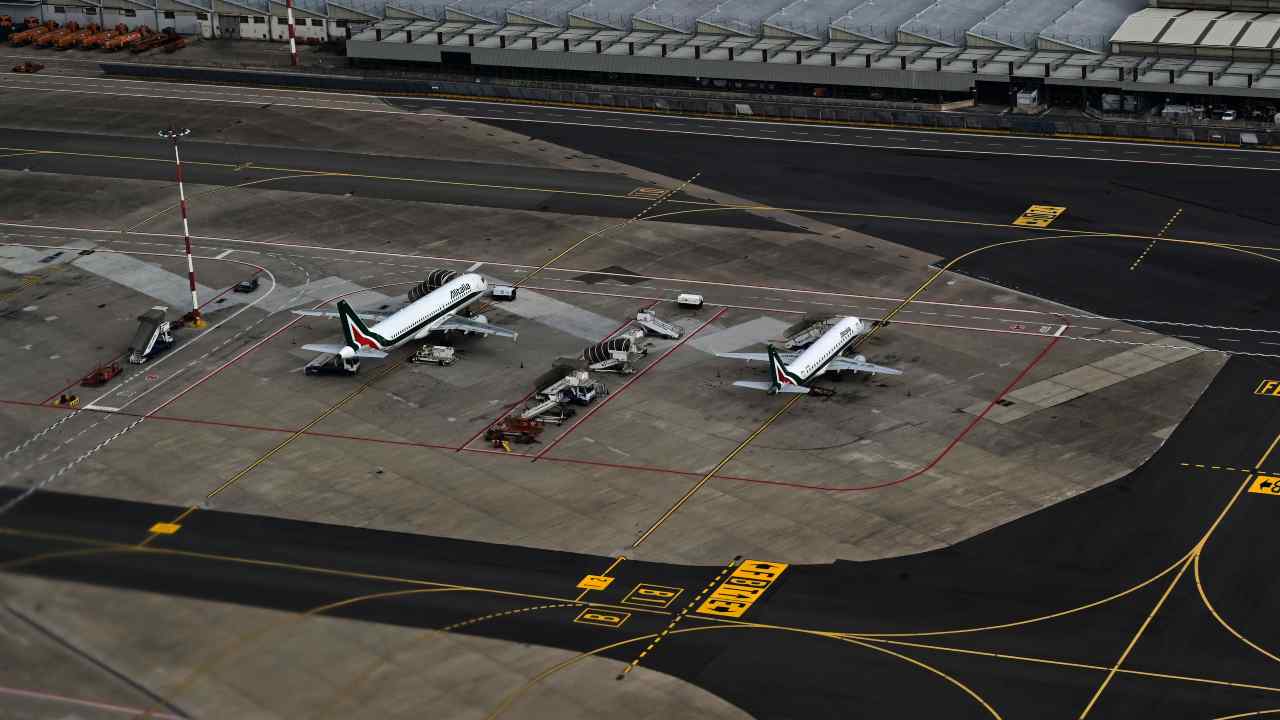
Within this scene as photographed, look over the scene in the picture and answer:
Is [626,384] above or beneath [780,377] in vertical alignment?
beneath

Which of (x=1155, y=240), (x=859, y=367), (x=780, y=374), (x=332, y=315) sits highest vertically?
(x=1155, y=240)

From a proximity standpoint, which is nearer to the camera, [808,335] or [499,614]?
[499,614]

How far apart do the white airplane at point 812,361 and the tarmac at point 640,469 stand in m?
1.73

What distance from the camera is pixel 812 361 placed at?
132 m

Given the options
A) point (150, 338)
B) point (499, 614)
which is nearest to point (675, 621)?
point (499, 614)

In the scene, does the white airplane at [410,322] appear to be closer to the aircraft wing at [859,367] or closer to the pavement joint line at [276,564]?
the aircraft wing at [859,367]

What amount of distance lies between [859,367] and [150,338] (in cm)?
5525

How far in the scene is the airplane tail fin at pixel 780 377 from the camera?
129 metres

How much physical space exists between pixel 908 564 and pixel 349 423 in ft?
142

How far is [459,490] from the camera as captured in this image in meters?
118

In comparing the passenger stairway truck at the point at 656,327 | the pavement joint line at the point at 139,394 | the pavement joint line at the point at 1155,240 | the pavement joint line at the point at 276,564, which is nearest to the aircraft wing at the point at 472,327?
the passenger stairway truck at the point at 656,327

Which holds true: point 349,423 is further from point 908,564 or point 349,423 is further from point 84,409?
point 908,564

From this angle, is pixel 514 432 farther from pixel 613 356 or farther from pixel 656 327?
pixel 656 327

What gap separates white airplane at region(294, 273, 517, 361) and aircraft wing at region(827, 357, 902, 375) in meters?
25.9
